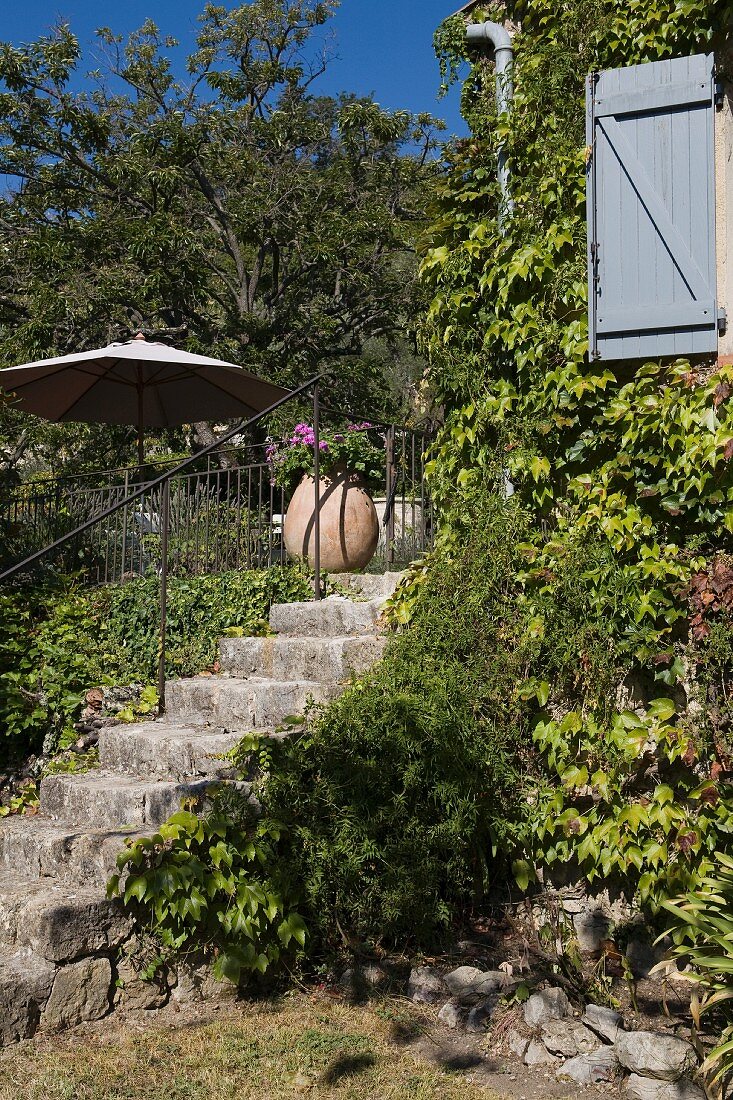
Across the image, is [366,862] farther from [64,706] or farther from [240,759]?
[64,706]

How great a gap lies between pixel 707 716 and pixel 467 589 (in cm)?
131

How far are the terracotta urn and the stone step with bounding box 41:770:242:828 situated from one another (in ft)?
8.07

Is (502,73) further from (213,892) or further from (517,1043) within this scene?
(517,1043)

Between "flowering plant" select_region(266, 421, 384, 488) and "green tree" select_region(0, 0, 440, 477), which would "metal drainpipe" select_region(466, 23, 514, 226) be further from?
"green tree" select_region(0, 0, 440, 477)

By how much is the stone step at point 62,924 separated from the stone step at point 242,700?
1.37 m

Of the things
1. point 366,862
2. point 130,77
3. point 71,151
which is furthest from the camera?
point 130,77

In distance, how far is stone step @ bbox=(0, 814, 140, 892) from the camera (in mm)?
3959

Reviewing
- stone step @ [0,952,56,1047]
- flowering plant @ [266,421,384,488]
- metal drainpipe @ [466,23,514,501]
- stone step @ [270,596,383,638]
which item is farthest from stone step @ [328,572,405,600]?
stone step @ [0,952,56,1047]

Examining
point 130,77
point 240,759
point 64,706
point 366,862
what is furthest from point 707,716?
point 130,77

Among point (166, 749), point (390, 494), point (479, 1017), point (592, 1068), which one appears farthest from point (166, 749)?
point (390, 494)

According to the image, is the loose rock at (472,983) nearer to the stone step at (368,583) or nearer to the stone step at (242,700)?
the stone step at (242,700)

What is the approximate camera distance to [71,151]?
12344 mm

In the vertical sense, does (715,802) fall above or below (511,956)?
above

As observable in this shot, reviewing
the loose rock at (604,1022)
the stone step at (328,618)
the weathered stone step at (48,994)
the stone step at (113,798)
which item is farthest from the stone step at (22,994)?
the stone step at (328,618)
